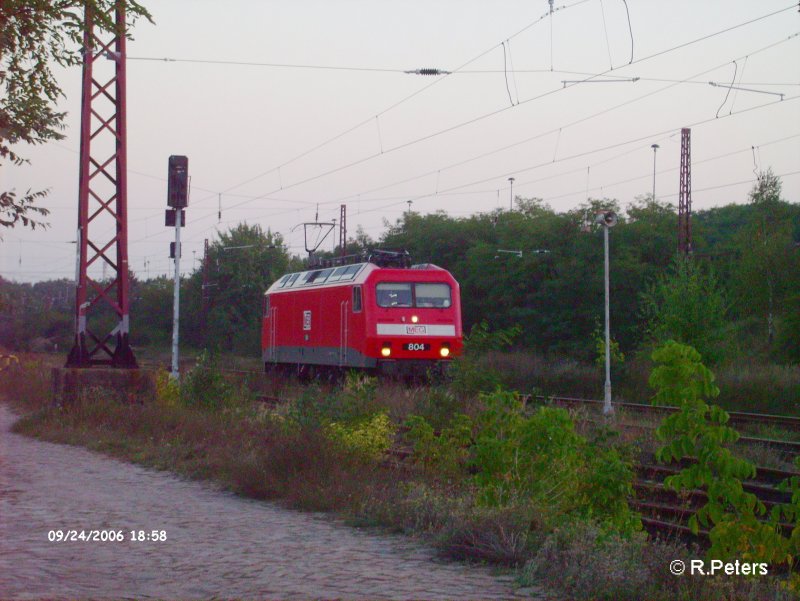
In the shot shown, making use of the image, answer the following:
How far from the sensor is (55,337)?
214ft

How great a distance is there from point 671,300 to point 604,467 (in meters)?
22.0

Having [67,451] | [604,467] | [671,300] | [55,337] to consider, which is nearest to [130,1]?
[604,467]

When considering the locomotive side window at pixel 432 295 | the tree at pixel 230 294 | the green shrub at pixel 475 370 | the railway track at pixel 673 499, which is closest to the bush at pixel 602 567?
the railway track at pixel 673 499

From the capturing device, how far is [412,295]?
84.9 ft

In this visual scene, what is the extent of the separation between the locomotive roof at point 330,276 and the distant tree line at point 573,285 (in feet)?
10.9

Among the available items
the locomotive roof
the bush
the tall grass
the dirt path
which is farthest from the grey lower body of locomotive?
the bush

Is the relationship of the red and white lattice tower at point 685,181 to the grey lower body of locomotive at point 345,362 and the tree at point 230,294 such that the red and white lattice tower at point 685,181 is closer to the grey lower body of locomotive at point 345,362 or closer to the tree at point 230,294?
the grey lower body of locomotive at point 345,362

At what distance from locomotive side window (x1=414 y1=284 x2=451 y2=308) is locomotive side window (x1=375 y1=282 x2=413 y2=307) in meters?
0.25

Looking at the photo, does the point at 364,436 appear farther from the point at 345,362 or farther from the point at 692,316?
the point at 692,316

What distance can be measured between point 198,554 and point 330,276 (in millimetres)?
20707

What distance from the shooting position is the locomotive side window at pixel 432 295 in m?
25.9

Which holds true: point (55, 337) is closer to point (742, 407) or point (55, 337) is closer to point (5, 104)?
point (742, 407)

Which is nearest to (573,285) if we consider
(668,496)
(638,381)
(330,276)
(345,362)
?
(638,381)

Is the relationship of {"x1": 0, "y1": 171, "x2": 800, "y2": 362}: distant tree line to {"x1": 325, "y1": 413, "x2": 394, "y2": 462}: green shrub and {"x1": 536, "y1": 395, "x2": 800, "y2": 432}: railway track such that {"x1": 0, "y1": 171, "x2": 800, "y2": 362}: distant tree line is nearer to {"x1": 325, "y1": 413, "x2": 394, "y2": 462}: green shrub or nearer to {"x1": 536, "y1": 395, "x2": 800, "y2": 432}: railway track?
{"x1": 536, "y1": 395, "x2": 800, "y2": 432}: railway track
